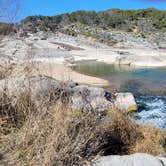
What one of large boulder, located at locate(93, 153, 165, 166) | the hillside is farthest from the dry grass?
the hillside

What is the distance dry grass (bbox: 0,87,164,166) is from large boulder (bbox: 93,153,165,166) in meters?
0.19

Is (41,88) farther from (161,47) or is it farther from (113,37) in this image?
(113,37)

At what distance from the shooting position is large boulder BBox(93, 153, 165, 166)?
6.48 meters

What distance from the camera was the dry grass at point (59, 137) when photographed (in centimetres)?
622

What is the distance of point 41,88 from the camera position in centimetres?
789

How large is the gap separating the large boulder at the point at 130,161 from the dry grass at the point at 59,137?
193 mm

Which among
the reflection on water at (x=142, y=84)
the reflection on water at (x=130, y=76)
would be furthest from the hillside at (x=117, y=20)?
the reflection on water at (x=142, y=84)

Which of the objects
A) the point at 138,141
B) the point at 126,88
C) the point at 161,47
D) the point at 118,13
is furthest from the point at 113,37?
the point at 138,141

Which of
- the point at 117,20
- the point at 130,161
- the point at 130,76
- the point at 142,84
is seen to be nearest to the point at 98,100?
the point at 130,161

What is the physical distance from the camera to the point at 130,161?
656 centimetres

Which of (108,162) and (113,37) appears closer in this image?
(108,162)

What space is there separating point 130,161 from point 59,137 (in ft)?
3.25

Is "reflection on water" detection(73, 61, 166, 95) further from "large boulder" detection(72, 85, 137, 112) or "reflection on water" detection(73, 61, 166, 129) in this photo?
"large boulder" detection(72, 85, 137, 112)

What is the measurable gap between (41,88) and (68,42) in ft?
165
